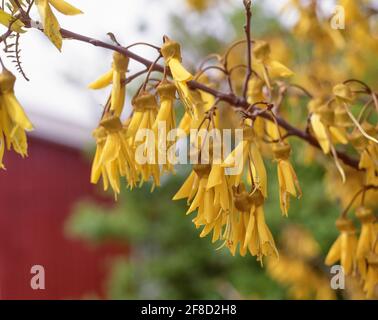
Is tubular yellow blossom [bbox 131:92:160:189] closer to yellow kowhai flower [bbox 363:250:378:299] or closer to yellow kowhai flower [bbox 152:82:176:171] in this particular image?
yellow kowhai flower [bbox 152:82:176:171]

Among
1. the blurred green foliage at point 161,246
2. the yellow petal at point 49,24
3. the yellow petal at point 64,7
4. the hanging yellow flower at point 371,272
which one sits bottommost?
the hanging yellow flower at point 371,272

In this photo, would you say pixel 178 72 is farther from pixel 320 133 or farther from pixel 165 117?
pixel 320 133

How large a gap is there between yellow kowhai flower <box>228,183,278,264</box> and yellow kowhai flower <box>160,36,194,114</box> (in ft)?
0.44

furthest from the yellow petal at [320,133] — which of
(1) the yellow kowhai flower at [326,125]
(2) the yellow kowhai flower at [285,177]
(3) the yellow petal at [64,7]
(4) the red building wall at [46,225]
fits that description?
(4) the red building wall at [46,225]

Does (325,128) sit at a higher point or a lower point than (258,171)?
higher

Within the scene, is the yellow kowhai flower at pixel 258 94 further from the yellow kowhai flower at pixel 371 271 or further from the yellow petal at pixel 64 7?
the yellow petal at pixel 64 7

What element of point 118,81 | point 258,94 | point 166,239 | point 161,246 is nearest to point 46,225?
point 161,246

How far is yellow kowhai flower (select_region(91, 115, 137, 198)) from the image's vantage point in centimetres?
90

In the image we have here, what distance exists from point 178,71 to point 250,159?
0.15m

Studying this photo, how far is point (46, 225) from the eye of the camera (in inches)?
203

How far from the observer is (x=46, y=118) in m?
5.41

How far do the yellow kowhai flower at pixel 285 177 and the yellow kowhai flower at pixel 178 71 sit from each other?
0.52 feet

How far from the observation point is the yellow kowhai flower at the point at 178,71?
2.79 feet

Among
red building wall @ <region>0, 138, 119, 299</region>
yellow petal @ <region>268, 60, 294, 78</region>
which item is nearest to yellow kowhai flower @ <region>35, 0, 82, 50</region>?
yellow petal @ <region>268, 60, 294, 78</region>
